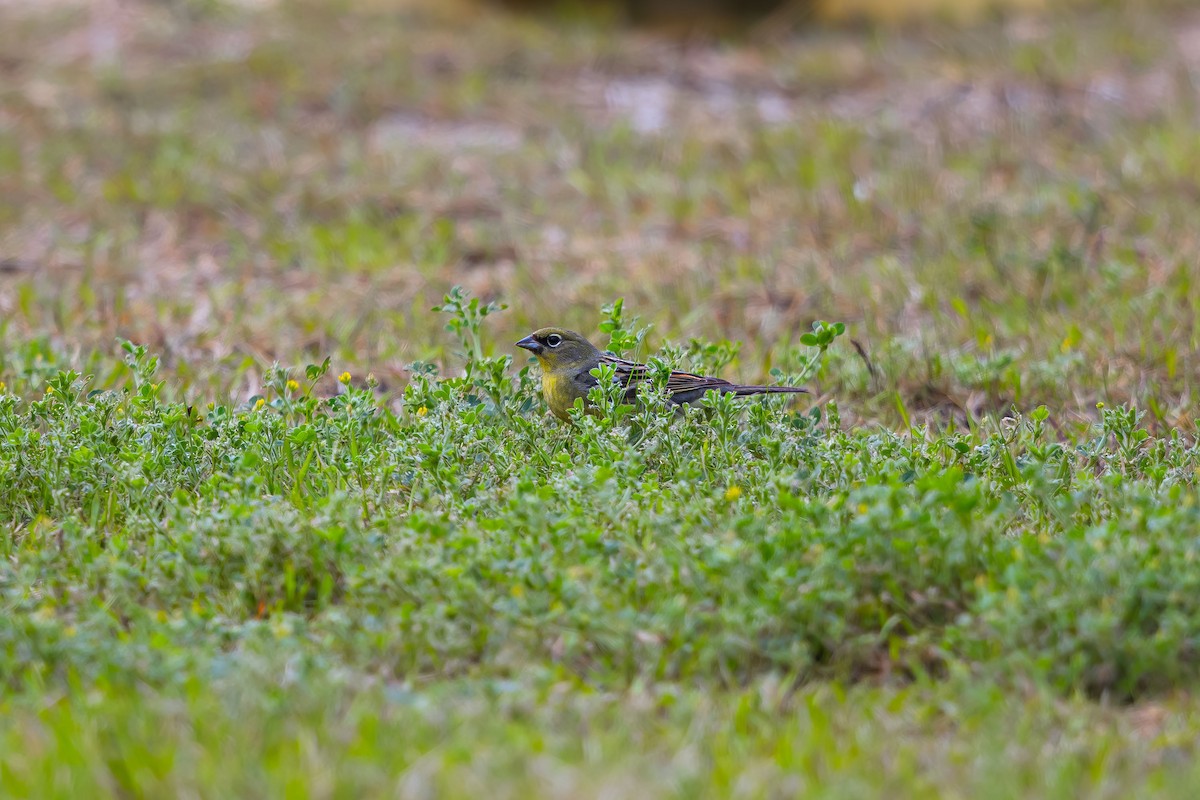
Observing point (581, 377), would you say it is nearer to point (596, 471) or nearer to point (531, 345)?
point (531, 345)

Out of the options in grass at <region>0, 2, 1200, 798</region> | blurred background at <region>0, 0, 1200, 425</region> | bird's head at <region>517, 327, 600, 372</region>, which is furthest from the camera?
blurred background at <region>0, 0, 1200, 425</region>

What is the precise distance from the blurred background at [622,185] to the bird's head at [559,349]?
44.4 inches

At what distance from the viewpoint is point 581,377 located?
5.11 meters

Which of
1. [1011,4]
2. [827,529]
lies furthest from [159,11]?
[827,529]

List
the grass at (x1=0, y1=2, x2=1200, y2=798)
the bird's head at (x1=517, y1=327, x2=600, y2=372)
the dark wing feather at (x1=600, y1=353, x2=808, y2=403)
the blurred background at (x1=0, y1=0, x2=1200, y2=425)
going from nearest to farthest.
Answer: the grass at (x1=0, y1=2, x2=1200, y2=798) < the dark wing feather at (x1=600, y1=353, x2=808, y2=403) < the bird's head at (x1=517, y1=327, x2=600, y2=372) < the blurred background at (x1=0, y1=0, x2=1200, y2=425)

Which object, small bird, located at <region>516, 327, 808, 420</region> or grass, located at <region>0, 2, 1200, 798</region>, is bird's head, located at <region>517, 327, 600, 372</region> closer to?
small bird, located at <region>516, 327, 808, 420</region>

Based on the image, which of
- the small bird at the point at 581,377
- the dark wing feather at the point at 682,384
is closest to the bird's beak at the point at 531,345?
the small bird at the point at 581,377

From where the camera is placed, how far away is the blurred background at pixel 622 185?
262 inches

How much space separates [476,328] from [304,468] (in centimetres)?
79

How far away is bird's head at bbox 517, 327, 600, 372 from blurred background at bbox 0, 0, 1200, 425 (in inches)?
44.4

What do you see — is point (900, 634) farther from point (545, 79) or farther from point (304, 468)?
point (545, 79)

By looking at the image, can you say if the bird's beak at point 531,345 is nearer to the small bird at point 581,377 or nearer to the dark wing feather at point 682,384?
the small bird at point 581,377

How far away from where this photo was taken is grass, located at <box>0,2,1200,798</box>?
3.19 meters

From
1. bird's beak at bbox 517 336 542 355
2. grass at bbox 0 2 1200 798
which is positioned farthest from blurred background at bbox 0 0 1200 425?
bird's beak at bbox 517 336 542 355
